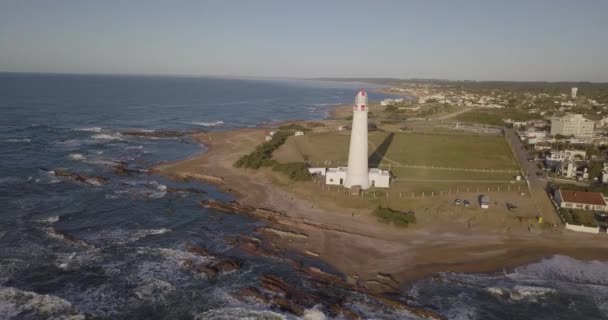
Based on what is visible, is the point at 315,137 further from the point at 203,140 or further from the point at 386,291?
the point at 386,291

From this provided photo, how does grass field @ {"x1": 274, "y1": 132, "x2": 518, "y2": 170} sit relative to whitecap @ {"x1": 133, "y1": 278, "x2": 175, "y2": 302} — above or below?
above

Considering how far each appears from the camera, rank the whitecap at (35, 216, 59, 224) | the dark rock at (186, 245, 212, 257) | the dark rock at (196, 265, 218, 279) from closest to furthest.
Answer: the dark rock at (196, 265, 218, 279) → the dark rock at (186, 245, 212, 257) → the whitecap at (35, 216, 59, 224)

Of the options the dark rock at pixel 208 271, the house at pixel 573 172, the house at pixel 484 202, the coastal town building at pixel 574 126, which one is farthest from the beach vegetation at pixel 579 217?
the coastal town building at pixel 574 126

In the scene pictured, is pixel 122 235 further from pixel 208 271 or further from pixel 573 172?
pixel 573 172

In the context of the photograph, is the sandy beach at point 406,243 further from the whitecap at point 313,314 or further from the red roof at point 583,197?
the red roof at point 583,197

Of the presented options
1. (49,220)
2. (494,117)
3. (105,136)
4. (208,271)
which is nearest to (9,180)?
(49,220)

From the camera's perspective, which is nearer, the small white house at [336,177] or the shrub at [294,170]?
the small white house at [336,177]

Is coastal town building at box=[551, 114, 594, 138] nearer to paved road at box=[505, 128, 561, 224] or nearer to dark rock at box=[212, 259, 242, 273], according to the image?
paved road at box=[505, 128, 561, 224]

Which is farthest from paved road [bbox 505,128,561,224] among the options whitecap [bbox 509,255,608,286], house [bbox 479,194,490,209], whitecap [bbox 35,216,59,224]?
whitecap [bbox 35,216,59,224]
